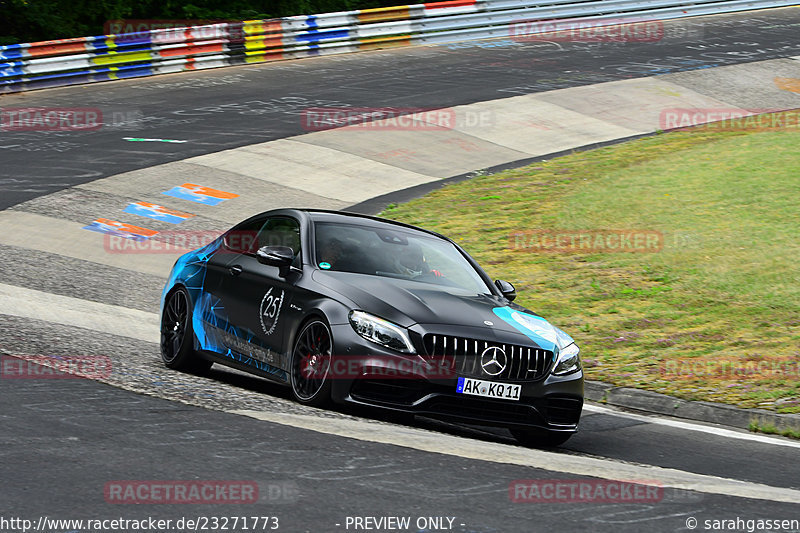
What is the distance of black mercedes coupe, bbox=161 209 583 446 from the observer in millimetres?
7738

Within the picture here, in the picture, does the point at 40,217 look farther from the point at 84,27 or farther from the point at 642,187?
the point at 84,27

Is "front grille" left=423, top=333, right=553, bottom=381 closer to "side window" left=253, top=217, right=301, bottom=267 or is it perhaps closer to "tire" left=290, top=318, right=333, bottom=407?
"tire" left=290, top=318, right=333, bottom=407

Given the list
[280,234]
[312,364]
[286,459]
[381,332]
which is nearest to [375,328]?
[381,332]

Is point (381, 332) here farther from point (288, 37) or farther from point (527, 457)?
point (288, 37)

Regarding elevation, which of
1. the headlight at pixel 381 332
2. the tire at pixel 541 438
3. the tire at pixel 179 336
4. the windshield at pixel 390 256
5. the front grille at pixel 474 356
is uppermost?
the windshield at pixel 390 256

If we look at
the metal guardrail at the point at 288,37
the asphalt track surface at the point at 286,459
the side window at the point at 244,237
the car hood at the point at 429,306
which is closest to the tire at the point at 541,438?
the asphalt track surface at the point at 286,459

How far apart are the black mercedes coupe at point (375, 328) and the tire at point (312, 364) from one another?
0.4 inches

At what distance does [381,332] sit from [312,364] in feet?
2.06

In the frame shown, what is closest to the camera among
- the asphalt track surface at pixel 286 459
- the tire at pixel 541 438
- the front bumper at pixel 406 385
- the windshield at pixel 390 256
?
the asphalt track surface at pixel 286 459

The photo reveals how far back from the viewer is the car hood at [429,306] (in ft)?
26.0

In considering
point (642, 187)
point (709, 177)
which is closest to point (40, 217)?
point (642, 187)

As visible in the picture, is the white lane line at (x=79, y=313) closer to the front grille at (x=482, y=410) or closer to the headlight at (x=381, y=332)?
the headlight at (x=381, y=332)

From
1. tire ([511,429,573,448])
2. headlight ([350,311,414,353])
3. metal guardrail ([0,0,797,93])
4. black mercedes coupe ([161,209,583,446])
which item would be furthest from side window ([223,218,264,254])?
metal guardrail ([0,0,797,93])

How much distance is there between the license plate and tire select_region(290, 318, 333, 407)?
944 mm
